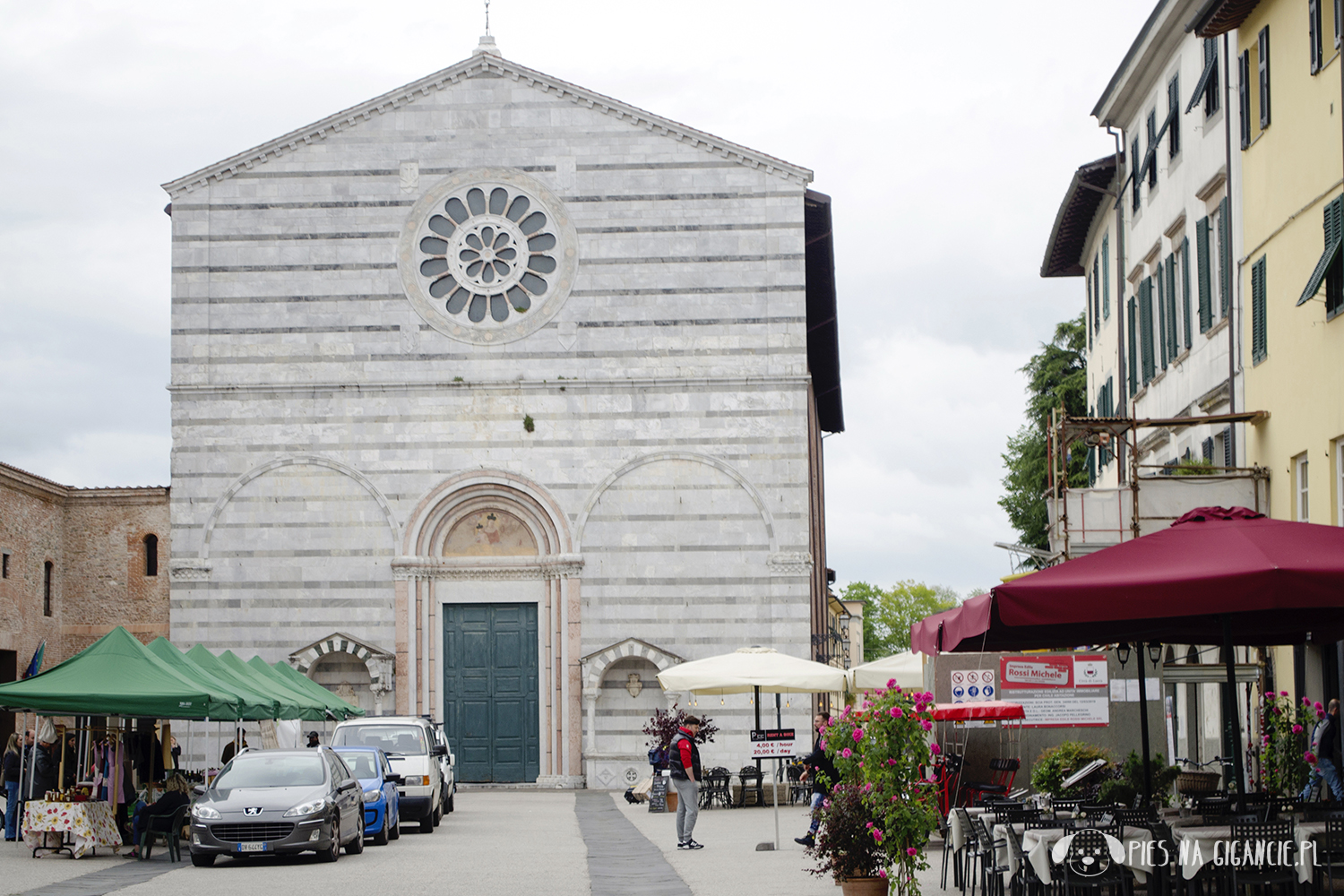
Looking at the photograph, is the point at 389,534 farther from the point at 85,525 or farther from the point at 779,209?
the point at 779,209

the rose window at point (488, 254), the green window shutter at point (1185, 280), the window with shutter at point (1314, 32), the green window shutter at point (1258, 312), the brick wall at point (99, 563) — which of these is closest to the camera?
the window with shutter at point (1314, 32)

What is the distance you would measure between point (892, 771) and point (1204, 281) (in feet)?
37.9

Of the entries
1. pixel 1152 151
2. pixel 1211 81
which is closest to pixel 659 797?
pixel 1152 151

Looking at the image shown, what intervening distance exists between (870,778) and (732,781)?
1829 cm

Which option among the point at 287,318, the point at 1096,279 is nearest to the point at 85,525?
the point at 287,318

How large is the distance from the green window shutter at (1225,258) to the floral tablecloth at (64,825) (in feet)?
46.2

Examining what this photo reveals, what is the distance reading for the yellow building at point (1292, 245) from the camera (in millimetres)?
15852

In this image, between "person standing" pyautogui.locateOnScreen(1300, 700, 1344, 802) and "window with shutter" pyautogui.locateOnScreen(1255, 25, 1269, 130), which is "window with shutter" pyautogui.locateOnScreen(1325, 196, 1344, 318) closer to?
"person standing" pyautogui.locateOnScreen(1300, 700, 1344, 802)

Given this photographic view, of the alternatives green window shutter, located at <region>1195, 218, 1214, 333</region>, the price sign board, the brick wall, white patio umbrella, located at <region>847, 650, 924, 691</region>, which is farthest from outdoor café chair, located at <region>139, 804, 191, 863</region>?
the brick wall

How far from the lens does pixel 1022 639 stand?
1211 centimetres

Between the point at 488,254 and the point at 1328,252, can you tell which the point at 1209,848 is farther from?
the point at 488,254

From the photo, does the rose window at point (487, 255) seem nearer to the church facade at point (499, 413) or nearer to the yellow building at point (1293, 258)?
the church facade at point (499, 413)

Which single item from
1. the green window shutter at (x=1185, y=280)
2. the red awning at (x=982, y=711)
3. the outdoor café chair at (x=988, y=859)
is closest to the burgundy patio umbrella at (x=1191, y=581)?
the outdoor café chair at (x=988, y=859)

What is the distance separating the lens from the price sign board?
18.5 meters
